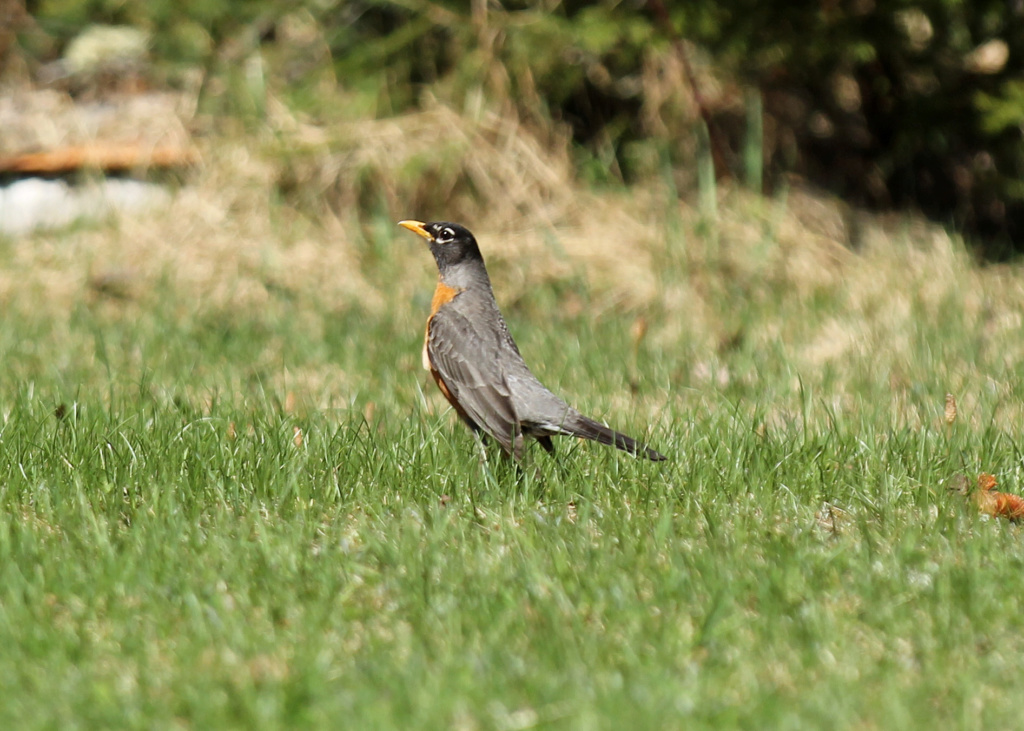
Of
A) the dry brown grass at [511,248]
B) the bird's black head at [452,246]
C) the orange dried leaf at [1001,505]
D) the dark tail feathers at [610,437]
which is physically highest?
the bird's black head at [452,246]

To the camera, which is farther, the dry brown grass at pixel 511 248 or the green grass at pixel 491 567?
the dry brown grass at pixel 511 248

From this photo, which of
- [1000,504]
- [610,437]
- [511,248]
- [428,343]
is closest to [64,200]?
[511,248]

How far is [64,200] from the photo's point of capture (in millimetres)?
7902

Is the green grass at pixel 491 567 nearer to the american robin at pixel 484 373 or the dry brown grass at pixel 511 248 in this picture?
the american robin at pixel 484 373

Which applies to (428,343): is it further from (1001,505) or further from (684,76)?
(684,76)

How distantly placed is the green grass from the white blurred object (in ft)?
9.20

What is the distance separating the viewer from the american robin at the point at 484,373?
4105 mm

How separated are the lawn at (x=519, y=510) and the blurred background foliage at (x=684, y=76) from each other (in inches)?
43.2

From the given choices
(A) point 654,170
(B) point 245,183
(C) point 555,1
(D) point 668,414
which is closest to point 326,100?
(B) point 245,183

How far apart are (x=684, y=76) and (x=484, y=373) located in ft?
13.3

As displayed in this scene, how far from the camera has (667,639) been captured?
2760mm

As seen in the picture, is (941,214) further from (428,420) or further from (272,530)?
(272,530)

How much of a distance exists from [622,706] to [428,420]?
2240 millimetres

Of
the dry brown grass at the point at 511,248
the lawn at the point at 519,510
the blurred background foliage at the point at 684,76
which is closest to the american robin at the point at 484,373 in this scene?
the lawn at the point at 519,510
